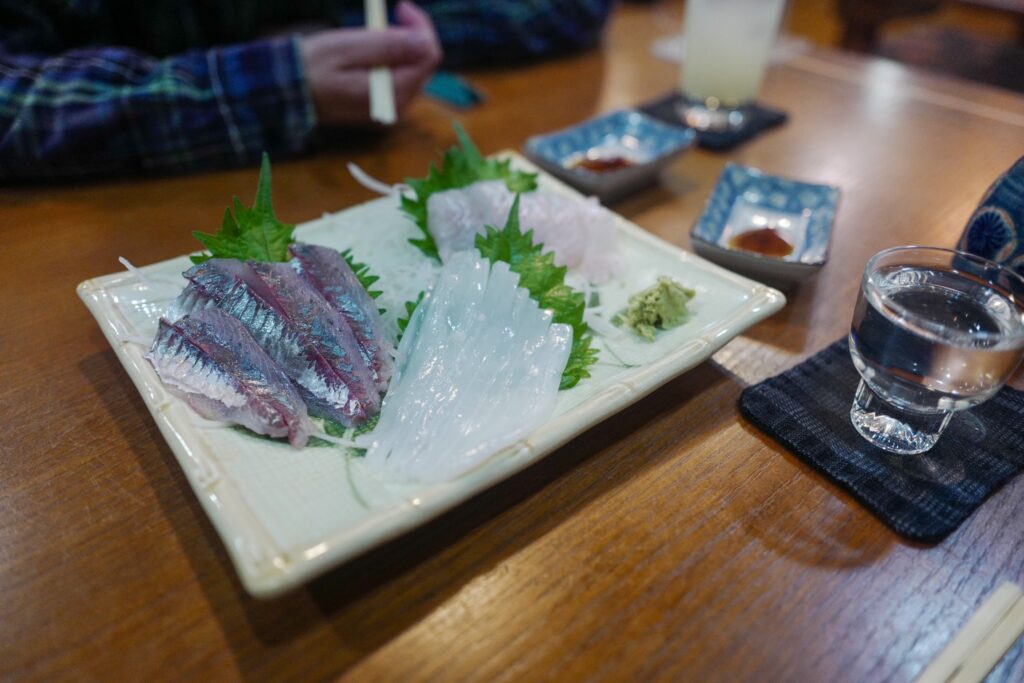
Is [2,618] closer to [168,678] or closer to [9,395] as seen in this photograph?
[168,678]

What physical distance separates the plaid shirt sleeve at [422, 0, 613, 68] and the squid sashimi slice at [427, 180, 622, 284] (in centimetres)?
146

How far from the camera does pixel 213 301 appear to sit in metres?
1.15

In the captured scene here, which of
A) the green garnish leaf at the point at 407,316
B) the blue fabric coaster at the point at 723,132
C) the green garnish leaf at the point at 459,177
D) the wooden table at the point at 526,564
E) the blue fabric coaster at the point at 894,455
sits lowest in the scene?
the wooden table at the point at 526,564

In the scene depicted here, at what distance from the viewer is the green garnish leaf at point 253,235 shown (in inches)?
51.7

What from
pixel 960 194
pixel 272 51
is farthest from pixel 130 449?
pixel 960 194

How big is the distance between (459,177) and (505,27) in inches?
51.5

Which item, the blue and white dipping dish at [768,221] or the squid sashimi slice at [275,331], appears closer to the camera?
the squid sashimi slice at [275,331]

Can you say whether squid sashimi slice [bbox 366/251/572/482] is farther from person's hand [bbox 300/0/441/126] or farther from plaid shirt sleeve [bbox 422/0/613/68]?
plaid shirt sleeve [bbox 422/0/613/68]

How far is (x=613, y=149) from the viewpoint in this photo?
213 cm

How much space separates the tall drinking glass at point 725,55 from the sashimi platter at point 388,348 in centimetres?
117

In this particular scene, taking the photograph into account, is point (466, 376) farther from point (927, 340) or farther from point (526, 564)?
point (927, 340)

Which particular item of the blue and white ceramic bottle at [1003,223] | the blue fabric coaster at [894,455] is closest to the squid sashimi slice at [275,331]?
the blue fabric coaster at [894,455]

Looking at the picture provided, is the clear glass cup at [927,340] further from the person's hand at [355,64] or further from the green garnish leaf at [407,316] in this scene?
the person's hand at [355,64]

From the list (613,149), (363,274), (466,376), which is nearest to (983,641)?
(466,376)
